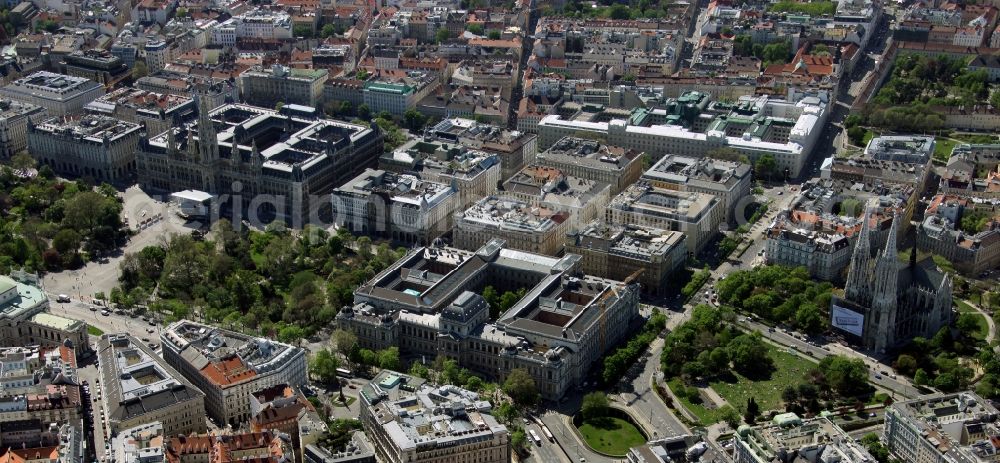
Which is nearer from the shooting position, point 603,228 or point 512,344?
point 512,344

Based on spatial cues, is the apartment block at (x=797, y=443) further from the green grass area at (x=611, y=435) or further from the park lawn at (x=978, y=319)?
the park lawn at (x=978, y=319)

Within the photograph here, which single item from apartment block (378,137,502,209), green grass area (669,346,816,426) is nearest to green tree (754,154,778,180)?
apartment block (378,137,502,209)

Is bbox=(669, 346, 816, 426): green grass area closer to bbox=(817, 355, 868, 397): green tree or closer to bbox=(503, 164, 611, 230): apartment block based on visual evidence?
bbox=(817, 355, 868, 397): green tree

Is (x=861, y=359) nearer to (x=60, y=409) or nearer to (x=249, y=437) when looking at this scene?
(x=249, y=437)

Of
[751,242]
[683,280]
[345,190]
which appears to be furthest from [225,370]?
[751,242]

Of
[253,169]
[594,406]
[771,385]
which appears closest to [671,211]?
[771,385]

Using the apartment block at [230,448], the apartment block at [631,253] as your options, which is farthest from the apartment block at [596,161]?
the apartment block at [230,448]
